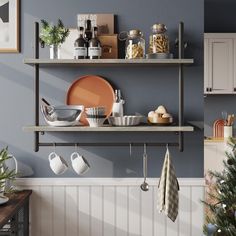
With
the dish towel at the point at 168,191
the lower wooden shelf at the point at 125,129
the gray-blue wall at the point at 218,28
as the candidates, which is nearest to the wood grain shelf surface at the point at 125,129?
the lower wooden shelf at the point at 125,129

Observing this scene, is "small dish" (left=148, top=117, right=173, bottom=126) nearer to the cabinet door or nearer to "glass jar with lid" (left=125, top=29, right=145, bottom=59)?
"glass jar with lid" (left=125, top=29, right=145, bottom=59)

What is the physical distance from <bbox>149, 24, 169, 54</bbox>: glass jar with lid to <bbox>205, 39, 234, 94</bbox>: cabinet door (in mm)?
2591

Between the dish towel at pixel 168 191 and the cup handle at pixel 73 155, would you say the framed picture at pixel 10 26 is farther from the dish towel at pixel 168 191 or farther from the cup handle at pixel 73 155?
the dish towel at pixel 168 191

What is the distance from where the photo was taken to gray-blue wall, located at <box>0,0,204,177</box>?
294cm

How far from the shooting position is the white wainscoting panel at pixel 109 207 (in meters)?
2.95

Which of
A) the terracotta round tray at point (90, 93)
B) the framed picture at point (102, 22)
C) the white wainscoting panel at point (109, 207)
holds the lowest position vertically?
the white wainscoting panel at point (109, 207)

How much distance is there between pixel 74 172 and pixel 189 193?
0.72 meters

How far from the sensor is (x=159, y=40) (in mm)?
2766

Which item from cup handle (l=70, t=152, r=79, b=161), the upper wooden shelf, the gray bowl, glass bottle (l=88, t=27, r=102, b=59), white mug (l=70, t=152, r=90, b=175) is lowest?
white mug (l=70, t=152, r=90, b=175)

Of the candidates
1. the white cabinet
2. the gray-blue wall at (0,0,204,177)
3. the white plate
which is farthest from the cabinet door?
the white plate

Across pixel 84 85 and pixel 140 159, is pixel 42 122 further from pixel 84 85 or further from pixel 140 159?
pixel 140 159

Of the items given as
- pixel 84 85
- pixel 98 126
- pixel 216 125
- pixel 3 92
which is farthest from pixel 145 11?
pixel 216 125

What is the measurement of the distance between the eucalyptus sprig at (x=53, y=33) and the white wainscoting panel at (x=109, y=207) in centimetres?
84

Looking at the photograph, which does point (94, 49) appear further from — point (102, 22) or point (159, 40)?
point (159, 40)
